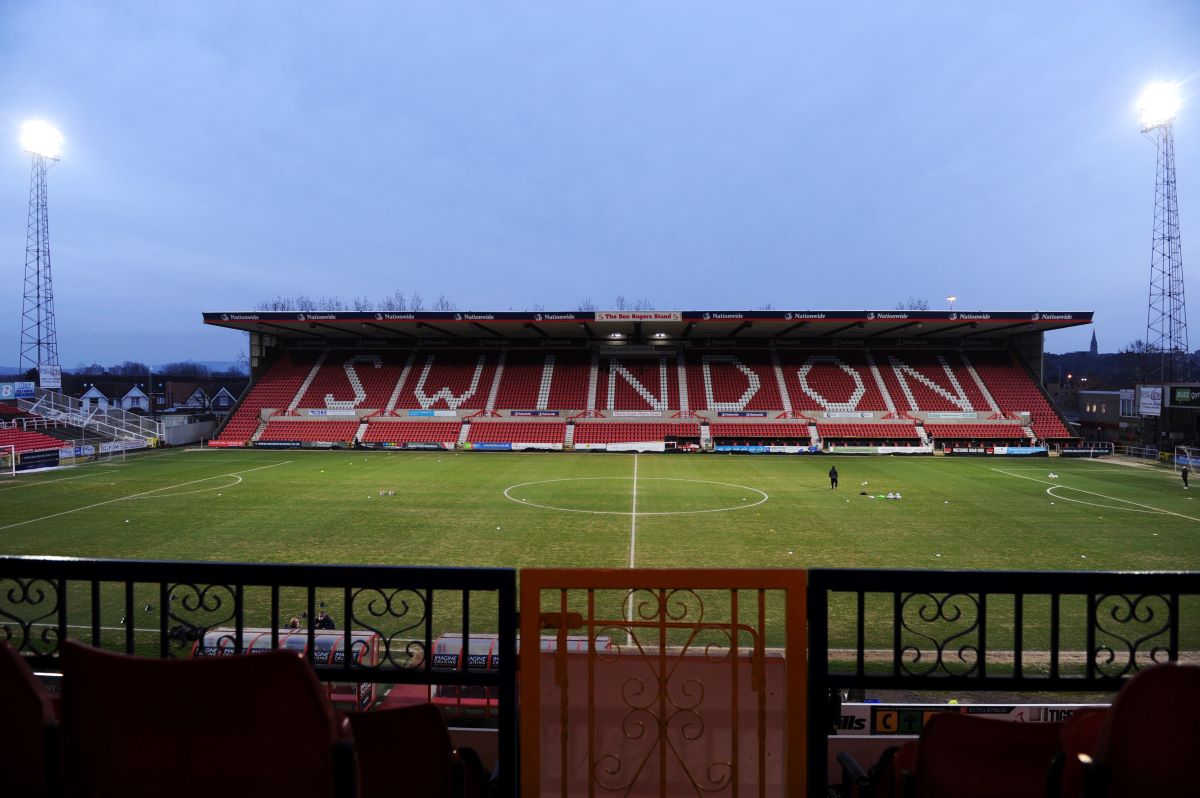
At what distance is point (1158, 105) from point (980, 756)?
54.9m

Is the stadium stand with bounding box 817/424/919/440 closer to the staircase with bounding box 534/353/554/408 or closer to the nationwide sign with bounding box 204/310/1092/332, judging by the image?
the nationwide sign with bounding box 204/310/1092/332

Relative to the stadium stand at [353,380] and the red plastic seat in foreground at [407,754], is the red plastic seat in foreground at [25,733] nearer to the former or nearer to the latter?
the red plastic seat in foreground at [407,754]

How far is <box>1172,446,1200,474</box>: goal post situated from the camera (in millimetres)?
32938

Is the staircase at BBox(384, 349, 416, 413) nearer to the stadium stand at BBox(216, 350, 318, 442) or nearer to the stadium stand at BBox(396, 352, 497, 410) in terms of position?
the stadium stand at BBox(396, 352, 497, 410)

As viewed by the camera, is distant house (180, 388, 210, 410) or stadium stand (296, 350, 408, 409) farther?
distant house (180, 388, 210, 410)

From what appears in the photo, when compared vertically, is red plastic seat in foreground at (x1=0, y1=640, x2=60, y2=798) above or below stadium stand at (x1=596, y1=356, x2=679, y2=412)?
below

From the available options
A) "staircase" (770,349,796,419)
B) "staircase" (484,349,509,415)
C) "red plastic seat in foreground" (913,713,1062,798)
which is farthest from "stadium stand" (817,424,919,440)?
"red plastic seat in foreground" (913,713,1062,798)

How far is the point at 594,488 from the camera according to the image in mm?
26641

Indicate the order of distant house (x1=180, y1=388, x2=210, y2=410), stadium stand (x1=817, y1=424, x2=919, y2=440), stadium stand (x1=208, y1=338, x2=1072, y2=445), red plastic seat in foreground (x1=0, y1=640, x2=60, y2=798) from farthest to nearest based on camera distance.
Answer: distant house (x1=180, y1=388, x2=210, y2=410)
stadium stand (x1=208, y1=338, x2=1072, y2=445)
stadium stand (x1=817, y1=424, x2=919, y2=440)
red plastic seat in foreground (x1=0, y1=640, x2=60, y2=798)

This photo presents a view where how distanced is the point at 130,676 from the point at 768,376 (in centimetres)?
4943

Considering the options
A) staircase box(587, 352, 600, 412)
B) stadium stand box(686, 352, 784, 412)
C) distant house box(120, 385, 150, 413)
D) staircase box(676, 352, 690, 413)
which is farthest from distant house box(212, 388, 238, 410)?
stadium stand box(686, 352, 784, 412)

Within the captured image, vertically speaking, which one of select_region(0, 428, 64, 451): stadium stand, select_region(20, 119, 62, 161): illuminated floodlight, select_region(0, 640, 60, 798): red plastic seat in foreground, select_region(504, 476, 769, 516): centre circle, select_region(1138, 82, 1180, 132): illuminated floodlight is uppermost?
select_region(1138, 82, 1180, 132): illuminated floodlight

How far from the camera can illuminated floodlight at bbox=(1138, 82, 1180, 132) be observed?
39875mm

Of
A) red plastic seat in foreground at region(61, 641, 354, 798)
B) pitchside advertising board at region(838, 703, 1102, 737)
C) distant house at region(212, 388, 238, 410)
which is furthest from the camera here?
distant house at region(212, 388, 238, 410)
